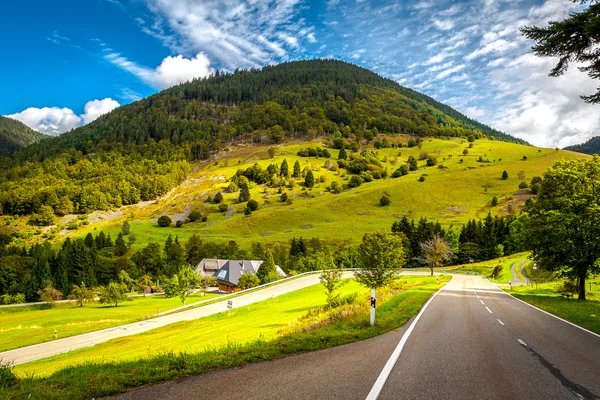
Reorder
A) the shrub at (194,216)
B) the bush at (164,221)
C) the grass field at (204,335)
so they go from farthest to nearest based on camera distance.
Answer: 1. the shrub at (194,216)
2. the bush at (164,221)
3. the grass field at (204,335)

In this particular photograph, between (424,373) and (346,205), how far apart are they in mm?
134544

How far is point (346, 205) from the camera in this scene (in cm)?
14038

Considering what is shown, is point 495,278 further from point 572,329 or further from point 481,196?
point 481,196

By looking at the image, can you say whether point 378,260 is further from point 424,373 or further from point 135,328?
point 135,328

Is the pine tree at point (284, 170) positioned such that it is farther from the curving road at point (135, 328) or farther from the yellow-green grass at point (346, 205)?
the curving road at point (135, 328)

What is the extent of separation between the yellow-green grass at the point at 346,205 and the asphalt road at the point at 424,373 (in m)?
93.9

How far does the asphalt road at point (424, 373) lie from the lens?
227 inches

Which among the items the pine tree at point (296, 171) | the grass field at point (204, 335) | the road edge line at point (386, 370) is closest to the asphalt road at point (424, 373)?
the road edge line at point (386, 370)

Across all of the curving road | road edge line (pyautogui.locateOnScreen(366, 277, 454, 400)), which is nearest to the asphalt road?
road edge line (pyautogui.locateOnScreen(366, 277, 454, 400))

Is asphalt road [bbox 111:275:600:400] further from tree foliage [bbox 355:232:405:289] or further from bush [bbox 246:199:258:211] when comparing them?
bush [bbox 246:199:258:211]

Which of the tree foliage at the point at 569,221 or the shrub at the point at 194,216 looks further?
the shrub at the point at 194,216

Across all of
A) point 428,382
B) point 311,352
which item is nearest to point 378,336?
point 311,352

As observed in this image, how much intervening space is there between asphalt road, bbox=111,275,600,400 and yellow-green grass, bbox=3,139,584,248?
93949mm

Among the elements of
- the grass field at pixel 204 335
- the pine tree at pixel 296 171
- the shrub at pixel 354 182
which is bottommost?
the grass field at pixel 204 335
